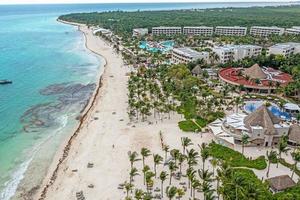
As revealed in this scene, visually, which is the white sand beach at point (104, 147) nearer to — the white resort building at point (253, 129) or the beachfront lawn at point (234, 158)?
the white resort building at point (253, 129)

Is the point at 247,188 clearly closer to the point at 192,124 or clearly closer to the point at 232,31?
the point at 192,124

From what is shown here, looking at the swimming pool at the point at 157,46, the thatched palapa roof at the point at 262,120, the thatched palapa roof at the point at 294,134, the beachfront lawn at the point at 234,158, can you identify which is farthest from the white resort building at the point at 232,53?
the beachfront lawn at the point at 234,158

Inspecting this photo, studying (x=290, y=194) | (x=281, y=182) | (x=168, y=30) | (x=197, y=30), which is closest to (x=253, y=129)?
(x=281, y=182)

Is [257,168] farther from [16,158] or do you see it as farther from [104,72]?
[104,72]

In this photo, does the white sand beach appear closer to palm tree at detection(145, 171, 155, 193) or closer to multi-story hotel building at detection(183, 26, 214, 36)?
palm tree at detection(145, 171, 155, 193)

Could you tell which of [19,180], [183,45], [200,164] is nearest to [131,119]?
[200,164]

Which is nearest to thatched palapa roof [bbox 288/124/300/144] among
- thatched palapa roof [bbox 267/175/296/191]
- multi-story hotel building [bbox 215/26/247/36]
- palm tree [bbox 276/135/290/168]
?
palm tree [bbox 276/135/290/168]

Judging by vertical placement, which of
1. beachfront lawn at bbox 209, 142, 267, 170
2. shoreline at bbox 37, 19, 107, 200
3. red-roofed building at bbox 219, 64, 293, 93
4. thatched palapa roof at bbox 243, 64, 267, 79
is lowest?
shoreline at bbox 37, 19, 107, 200
